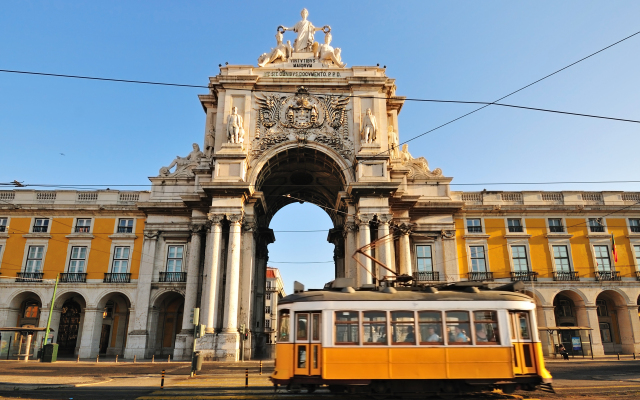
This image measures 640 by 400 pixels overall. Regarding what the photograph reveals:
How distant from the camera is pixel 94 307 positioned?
36.8 meters

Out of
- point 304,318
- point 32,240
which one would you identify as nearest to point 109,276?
point 32,240

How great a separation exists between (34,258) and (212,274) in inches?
707

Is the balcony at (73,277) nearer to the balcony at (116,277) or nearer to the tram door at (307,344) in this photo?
the balcony at (116,277)

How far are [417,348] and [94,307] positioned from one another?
3159 centimetres

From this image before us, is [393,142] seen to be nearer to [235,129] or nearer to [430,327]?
[235,129]

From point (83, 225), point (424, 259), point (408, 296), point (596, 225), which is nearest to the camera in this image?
point (408, 296)

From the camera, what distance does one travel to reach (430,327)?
558 inches

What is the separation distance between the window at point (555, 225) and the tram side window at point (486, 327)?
94.2 feet

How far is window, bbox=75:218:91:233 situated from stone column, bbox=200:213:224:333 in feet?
42.9

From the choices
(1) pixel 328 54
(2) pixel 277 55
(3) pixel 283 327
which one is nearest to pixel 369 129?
(1) pixel 328 54

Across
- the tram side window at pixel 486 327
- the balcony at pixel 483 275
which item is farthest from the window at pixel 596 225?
the tram side window at pixel 486 327

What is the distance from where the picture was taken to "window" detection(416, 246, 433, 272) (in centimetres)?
3634

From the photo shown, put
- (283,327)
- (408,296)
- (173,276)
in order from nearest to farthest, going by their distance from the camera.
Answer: (408,296)
(283,327)
(173,276)

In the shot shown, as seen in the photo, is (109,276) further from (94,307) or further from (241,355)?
(241,355)
